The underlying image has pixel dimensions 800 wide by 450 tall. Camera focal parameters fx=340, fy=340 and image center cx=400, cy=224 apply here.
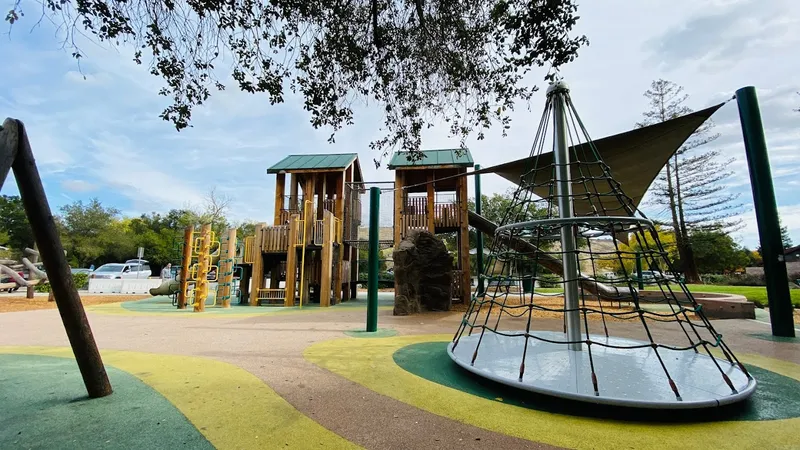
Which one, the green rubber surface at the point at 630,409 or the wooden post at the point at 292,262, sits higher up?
the wooden post at the point at 292,262

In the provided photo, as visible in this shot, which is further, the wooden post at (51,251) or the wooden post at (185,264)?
the wooden post at (185,264)

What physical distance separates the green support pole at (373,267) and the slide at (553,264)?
7.95 ft

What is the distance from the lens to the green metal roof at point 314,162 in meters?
14.1

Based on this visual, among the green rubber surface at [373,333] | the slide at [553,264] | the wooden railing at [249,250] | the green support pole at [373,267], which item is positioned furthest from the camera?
the wooden railing at [249,250]

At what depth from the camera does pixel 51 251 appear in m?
2.68

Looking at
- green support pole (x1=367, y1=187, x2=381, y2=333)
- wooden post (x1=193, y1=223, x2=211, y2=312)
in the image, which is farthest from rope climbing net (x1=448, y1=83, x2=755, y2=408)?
wooden post (x1=193, y1=223, x2=211, y2=312)

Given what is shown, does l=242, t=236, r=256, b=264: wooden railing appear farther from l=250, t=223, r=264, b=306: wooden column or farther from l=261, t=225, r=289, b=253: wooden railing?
l=261, t=225, r=289, b=253: wooden railing

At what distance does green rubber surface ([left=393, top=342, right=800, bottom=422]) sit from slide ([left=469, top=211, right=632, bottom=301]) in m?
1.62

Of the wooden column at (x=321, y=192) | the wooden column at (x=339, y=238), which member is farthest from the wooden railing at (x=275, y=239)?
the wooden column at (x=321, y=192)

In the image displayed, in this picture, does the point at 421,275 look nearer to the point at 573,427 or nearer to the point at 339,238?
the point at 339,238

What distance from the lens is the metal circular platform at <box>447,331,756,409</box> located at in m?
2.58

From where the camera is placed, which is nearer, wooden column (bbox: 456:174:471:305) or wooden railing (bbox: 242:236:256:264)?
wooden column (bbox: 456:174:471:305)

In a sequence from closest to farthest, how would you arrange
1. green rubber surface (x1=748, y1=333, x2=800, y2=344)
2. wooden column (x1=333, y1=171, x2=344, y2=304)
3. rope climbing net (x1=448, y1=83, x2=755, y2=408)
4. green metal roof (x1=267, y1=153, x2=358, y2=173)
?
rope climbing net (x1=448, y1=83, x2=755, y2=408), green rubber surface (x1=748, y1=333, x2=800, y2=344), wooden column (x1=333, y1=171, x2=344, y2=304), green metal roof (x1=267, y1=153, x2=358, y2=173)

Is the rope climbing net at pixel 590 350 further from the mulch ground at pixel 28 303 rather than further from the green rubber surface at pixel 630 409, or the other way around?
the mulch ground at pixel 28 303
